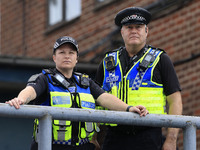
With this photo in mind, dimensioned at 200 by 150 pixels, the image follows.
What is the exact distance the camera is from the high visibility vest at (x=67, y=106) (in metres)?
4.57

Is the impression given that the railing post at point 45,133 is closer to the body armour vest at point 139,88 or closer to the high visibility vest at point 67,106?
the high visibility vest at point 67,106

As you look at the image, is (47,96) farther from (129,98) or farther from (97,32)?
(97,32)

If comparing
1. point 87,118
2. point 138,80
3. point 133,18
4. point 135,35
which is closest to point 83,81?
point 138,80

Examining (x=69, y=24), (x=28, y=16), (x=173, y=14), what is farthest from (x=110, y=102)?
(x=28, y=16)

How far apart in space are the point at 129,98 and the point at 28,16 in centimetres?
858

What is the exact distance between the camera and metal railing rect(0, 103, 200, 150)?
3.68 meters

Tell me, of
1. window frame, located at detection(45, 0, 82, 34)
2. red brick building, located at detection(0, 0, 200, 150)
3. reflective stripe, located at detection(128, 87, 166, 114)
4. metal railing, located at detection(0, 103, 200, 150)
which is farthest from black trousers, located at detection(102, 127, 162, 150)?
window frame, located at detection(45, 0, 82, 34)

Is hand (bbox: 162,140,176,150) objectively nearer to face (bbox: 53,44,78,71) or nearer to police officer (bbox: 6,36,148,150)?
police officer (bbox: 6,36,148,150)

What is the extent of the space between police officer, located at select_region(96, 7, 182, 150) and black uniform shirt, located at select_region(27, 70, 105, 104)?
0.21 meters

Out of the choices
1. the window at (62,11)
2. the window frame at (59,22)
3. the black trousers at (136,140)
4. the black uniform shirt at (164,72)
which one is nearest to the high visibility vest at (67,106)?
the black trousers at (136,140)

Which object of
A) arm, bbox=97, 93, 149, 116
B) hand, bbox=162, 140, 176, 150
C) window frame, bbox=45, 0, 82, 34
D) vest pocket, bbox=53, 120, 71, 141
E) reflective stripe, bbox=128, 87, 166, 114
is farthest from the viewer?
window frame, bbox=45, 0, 82, 34

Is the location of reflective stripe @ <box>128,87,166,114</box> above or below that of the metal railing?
above

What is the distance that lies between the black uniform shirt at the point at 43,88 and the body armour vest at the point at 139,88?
20cm

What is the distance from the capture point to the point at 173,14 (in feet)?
30.5
